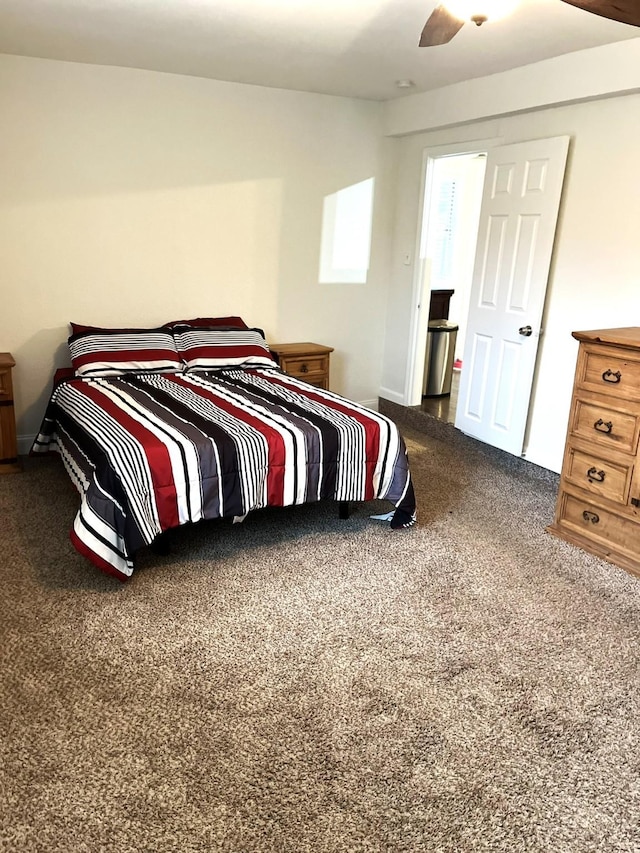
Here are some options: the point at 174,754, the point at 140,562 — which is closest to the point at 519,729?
the point at 174,754

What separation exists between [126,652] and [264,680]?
20.7 inches

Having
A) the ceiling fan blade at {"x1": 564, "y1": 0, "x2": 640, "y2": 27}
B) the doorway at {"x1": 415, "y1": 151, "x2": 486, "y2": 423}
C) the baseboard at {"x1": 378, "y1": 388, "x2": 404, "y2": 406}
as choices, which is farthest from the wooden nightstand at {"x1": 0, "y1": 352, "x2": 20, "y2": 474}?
the doorway at {"x1": 415, "y1": 151, "x2": 486, "y2": 423}

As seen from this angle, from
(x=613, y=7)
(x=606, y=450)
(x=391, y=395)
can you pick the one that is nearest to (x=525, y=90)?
(x=613, y=7)

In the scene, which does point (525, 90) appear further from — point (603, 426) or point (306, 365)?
point (306, 365)

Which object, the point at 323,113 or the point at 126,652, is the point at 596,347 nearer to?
the point at 126,652

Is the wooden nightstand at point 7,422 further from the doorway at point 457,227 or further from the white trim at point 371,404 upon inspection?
the doorway at point 457,227

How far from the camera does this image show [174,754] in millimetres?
1997

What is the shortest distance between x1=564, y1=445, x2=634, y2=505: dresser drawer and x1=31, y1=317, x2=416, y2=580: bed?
0.83m

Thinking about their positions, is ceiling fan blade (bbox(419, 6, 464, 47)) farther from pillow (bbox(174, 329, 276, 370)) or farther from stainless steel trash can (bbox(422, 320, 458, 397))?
stainless steel trash can (bbox(422, 320, 458, 397))

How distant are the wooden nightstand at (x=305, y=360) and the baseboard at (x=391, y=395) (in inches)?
28.1

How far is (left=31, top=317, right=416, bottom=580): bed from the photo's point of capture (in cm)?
284

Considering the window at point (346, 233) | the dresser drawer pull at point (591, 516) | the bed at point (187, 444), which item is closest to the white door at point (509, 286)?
the dresser drawer pull at point (591, 516)

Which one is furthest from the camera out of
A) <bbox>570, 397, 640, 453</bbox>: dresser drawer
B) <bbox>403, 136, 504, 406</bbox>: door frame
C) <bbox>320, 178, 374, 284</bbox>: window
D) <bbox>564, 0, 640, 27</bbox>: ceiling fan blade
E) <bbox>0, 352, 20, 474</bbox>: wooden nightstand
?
<bbox>320, 178, 374, 284</bbox>: window

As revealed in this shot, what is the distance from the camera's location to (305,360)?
504 cm
